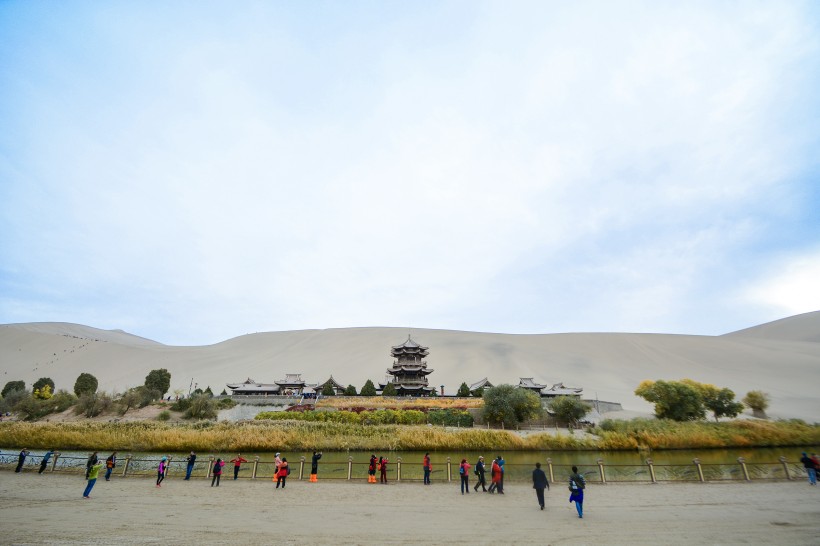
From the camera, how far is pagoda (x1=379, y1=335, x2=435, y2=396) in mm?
58625

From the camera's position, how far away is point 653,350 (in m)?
102

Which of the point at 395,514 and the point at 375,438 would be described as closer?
the point at 395,514

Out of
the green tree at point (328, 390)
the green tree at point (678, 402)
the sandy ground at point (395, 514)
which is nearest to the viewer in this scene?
the sandy ground at point (395, 514)

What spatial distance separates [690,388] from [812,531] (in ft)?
112

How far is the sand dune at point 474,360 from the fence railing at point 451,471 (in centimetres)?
4728

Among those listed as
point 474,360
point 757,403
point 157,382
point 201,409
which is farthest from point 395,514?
point 474,360

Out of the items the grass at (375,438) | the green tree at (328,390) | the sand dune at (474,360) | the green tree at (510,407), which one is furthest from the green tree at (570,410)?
the sand dune at (474,360)

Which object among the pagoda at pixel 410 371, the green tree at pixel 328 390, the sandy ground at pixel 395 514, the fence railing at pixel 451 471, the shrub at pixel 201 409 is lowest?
the fence railing at pixel 451 471

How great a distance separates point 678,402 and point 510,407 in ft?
55.0

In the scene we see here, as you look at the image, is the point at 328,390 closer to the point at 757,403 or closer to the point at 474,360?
the point at 757,403

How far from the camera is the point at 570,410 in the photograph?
3712cm

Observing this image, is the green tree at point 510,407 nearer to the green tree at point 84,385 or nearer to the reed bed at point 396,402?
the reed bed at point 396,402

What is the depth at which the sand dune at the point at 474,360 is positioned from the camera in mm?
81125

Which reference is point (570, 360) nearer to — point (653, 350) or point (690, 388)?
point (653, 350)
